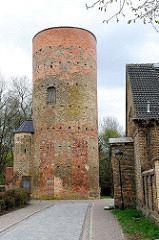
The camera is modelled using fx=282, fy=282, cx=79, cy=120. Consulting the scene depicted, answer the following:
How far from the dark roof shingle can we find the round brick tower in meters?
8.49

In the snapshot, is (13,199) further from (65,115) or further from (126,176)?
(65,115)

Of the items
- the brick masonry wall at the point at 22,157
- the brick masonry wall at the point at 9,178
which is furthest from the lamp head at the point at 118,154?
the brick masonry wall at the point at 9,178

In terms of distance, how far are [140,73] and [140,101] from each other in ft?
9.83

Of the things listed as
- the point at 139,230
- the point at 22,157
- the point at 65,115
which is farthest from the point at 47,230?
the point at 22,157

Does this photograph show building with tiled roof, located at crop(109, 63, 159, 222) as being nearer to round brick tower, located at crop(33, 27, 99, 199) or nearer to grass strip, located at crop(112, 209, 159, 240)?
grass strip, located at crop(112, 209, 159, 240)

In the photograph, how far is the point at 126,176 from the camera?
1573 cm

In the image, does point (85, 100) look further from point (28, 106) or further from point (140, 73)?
point (28, 106)

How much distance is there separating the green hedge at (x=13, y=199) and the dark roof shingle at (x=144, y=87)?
857cm

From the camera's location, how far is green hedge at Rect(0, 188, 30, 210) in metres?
15.6

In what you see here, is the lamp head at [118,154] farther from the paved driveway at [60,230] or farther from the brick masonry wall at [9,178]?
the brick masonry wall at [9,178]

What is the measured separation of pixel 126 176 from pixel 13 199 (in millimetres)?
6607

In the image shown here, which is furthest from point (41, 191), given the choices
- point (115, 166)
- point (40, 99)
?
point (115, 166)

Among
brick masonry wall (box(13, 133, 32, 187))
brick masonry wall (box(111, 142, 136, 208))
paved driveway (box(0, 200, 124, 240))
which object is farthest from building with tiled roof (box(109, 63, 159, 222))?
brick masonry wall (box(13, 133, 32, 187))

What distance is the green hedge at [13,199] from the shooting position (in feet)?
51.2
